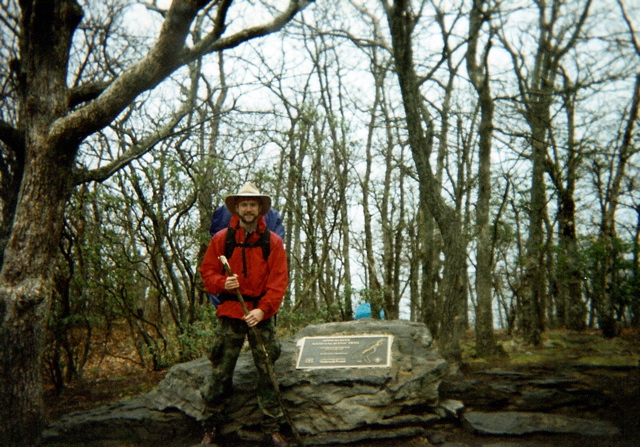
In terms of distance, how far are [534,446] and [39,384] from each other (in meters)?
4.82

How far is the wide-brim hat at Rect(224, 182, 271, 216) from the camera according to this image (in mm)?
4511

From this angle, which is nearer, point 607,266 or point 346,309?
point 607,266

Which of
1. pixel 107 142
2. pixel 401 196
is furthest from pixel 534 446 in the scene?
pixel 401 196

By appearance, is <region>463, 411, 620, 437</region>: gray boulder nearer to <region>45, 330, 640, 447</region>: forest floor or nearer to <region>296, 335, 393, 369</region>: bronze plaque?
<region>45, 330, 640, 447</region>: forest floor

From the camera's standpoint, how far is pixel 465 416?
15.6ft

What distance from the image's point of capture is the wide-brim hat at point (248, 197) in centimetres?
451

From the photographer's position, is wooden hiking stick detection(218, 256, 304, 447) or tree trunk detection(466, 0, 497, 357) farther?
tree trunk detection(466, 0, 497, 357)

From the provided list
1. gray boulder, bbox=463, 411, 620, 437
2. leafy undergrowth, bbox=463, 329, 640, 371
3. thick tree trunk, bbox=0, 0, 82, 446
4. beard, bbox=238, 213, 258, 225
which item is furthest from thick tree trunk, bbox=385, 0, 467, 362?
thick tree trunk, bbox=0, 0, 82, 446

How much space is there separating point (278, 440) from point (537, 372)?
346cm

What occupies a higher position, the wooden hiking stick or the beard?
the beard

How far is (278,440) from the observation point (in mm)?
4309

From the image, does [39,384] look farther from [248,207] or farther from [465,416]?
[465,416]

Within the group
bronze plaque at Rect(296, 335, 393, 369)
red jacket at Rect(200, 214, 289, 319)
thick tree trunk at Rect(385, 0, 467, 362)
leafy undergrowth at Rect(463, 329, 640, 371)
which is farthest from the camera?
thick tree trunk at Rect(385, 0, 467, 362)

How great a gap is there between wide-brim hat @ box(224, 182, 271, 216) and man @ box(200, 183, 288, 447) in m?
0.01
